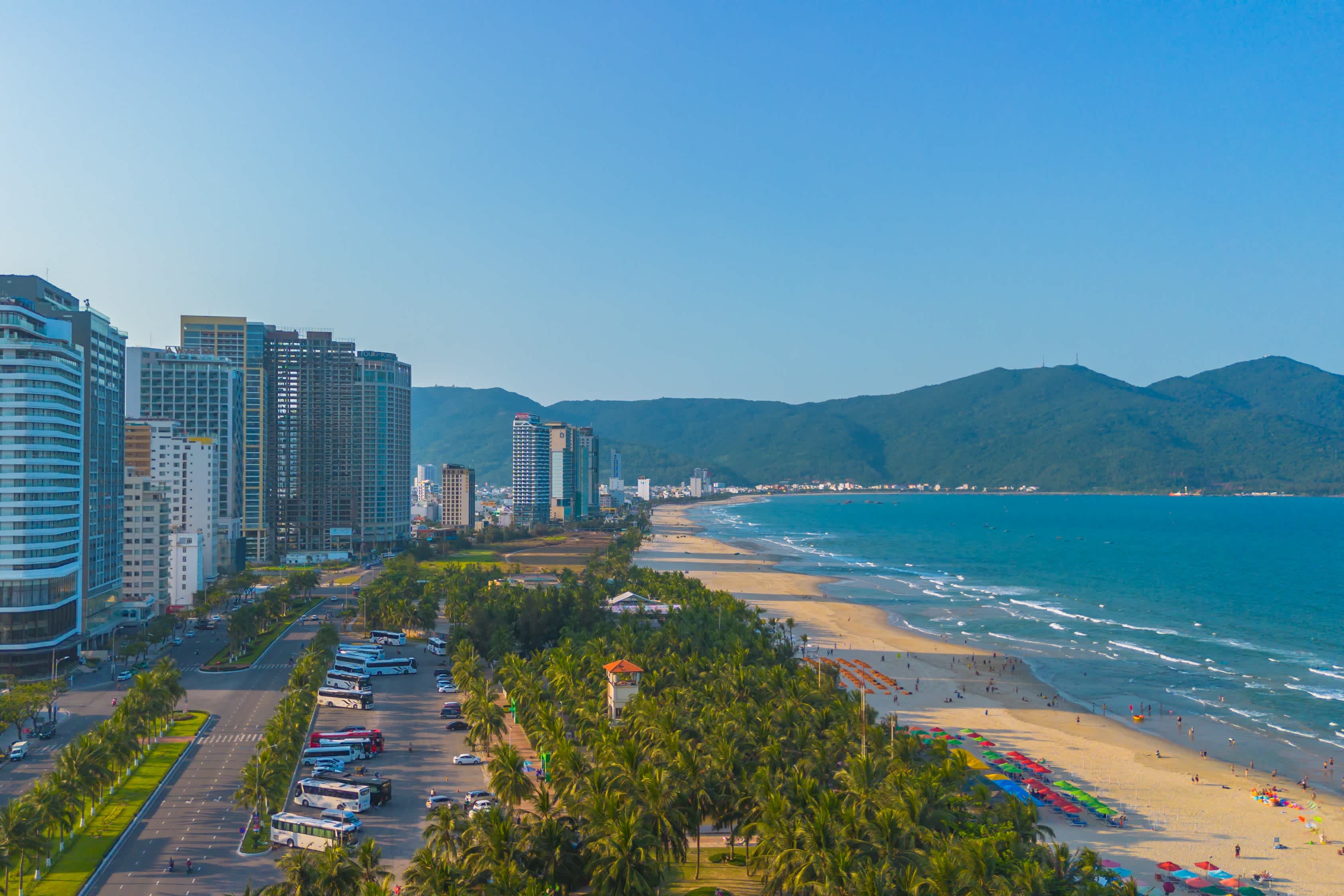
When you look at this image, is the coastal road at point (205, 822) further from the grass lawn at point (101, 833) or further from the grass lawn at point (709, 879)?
the grass lawn at point (709, 879)

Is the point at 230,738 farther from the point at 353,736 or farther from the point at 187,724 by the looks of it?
the point at 353,736

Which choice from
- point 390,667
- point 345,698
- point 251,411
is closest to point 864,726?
point 345,698

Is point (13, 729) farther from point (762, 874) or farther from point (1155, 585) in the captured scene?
point (1155, 585)

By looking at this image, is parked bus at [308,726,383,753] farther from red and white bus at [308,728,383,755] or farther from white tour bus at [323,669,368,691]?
white tour bus at [323,669,368,691]

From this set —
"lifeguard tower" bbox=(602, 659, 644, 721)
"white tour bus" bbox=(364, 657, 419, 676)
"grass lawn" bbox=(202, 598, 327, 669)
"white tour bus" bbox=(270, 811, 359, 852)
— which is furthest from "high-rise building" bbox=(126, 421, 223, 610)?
"white tour bus" bbox=(270, 811, 359, 852)

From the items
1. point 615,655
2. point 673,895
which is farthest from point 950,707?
point 673,895
